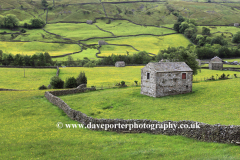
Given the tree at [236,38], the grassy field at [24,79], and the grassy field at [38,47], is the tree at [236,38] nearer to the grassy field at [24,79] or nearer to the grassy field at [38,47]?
the grassy field at [38,47]

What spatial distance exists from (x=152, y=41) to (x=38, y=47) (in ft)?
267

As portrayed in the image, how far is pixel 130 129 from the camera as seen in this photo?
2314 cm

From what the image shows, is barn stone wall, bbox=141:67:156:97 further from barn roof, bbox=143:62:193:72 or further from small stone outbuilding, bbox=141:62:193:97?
barn roof, bbox=143:62:193:72

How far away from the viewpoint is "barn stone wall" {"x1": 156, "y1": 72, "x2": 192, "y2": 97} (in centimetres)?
4681

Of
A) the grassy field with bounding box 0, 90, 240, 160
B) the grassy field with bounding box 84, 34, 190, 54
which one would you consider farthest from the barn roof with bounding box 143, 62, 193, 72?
the grassy field with bounding box 84, 34, 190, 54

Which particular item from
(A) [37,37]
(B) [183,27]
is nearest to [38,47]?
(A) [37,37]

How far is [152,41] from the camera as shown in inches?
6698

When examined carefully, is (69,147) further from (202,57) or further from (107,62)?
(202,57)

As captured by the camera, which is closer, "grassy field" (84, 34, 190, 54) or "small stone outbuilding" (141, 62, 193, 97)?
"small stone outbuilding" (141, 62, 193, 97)

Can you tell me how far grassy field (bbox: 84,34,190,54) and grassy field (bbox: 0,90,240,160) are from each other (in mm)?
133589

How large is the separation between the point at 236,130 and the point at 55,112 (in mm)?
27109

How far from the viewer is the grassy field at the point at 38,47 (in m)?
144

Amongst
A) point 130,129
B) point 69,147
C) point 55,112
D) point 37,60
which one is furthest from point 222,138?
point 37,60

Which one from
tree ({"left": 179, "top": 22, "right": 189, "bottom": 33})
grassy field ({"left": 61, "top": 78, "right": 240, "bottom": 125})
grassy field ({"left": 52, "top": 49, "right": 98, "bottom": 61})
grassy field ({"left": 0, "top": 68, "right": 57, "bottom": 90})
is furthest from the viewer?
tree ({"left": 179, "top": 22, "right": 189, "bottom": 33})
